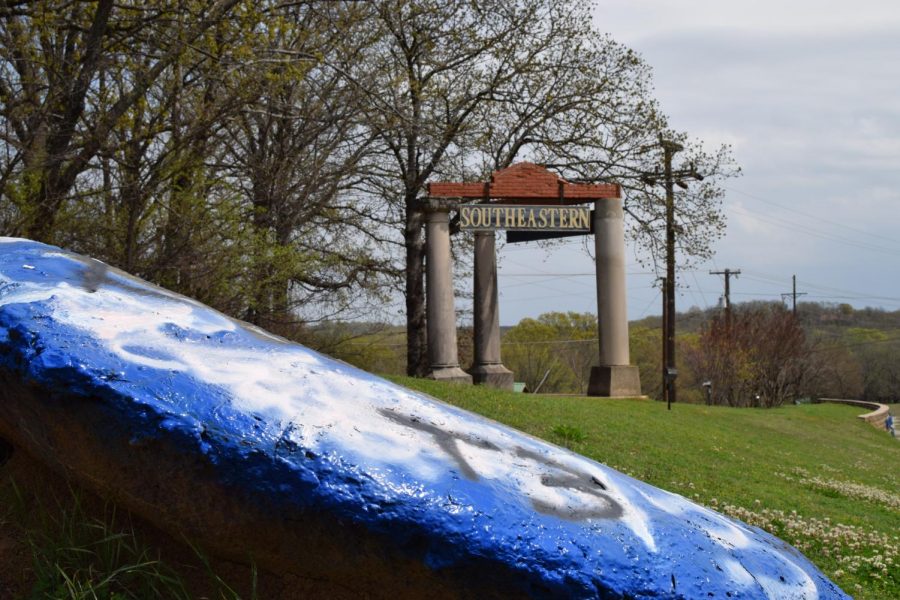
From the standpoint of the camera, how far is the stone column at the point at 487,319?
17.1 m

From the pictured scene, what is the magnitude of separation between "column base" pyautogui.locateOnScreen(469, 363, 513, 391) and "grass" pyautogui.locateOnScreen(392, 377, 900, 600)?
183 cm

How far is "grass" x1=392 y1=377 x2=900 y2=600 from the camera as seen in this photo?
5988 mm

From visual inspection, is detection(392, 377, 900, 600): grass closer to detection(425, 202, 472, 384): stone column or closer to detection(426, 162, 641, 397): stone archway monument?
detection(426, 162, 641, 397): stone archway monument

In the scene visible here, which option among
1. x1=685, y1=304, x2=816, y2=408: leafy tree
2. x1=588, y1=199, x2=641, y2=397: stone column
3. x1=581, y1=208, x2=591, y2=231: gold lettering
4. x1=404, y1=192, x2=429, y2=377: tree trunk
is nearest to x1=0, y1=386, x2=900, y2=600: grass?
x1=588, y1=199, x2=641, y2=397: stone column

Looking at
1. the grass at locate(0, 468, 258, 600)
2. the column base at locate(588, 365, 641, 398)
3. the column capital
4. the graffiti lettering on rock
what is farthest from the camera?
the column base at locate(588, 365, 641, 398)

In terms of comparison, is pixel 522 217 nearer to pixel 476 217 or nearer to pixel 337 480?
pixel 476 217

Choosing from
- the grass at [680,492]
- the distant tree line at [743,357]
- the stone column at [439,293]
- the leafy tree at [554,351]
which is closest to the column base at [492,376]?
the stone column at [439,293]

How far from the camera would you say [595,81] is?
21766 millimetres

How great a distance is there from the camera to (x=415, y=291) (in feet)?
72.8

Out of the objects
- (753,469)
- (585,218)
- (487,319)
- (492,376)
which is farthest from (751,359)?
(753,469)

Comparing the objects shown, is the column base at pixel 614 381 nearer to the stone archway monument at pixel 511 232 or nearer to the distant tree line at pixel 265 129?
the stone archway monument at pixel 511 232

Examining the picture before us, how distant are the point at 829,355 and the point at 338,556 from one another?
6319 cm

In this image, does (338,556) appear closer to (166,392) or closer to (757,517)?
(166,392)

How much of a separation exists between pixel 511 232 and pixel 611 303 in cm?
236
